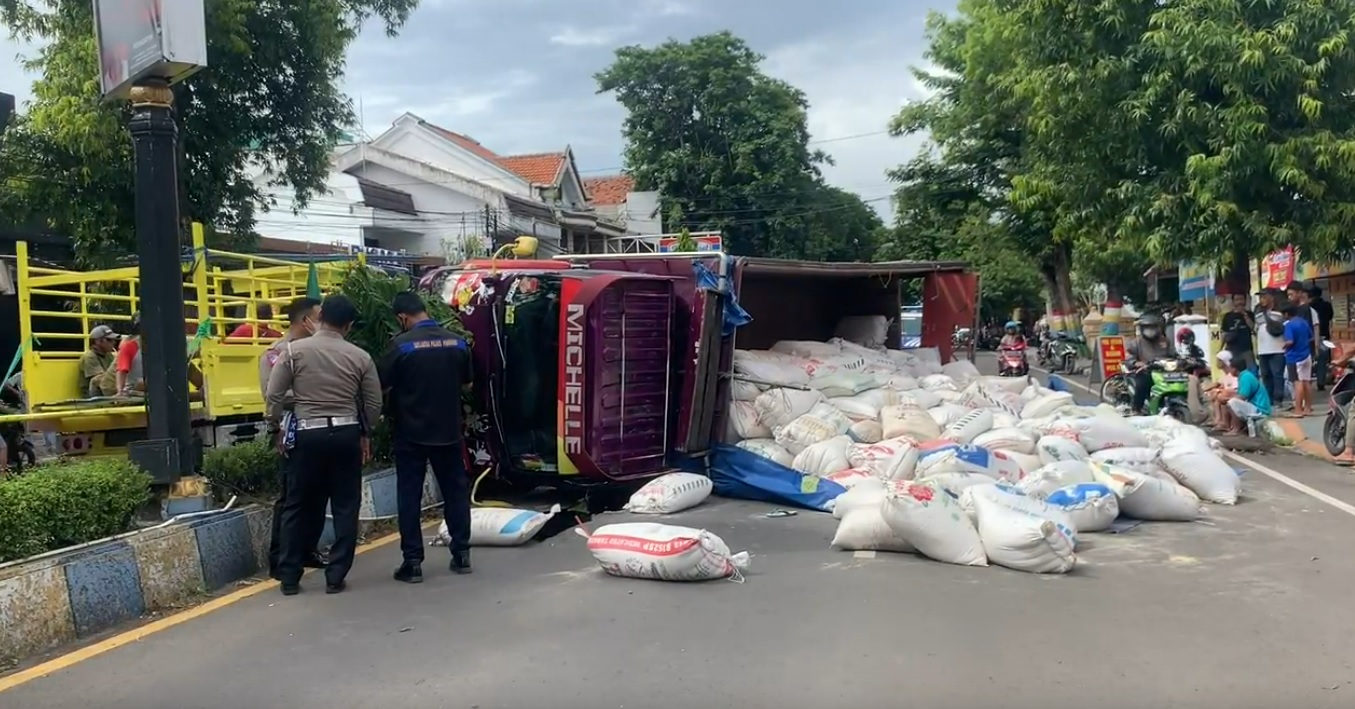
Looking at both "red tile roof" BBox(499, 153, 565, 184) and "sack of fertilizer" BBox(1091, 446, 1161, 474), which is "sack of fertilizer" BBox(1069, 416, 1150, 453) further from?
"red tile roof" BBox(499, 153, 565, 184)

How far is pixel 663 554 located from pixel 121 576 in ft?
8.31

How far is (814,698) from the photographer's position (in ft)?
13.0

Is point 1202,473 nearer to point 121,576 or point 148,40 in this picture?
point 121,576

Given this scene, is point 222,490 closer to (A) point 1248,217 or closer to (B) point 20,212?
(B) point 20,212

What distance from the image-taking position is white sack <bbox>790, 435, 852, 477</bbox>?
8102 mm

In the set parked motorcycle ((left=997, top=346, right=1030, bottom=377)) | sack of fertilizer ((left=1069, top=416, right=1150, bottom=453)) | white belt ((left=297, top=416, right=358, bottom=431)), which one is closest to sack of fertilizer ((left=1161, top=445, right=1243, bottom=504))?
sack of fertilizer ((left=1069, top=416, right=1150, bottom=453))

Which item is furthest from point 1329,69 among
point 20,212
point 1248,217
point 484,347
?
point 20,212

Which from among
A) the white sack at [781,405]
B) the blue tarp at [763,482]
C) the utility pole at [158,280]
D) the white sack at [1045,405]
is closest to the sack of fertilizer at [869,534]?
the blue tarp at [763,482]

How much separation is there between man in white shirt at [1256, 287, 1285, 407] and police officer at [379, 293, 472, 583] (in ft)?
34.5

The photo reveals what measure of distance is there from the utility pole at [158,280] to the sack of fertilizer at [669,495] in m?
3.01

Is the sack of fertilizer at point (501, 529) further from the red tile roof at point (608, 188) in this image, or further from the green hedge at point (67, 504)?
the red tile roof at point (608, 188)

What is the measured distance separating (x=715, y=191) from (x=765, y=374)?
2534 centimetres

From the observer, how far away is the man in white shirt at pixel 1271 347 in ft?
41.5

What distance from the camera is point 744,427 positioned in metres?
8.84
